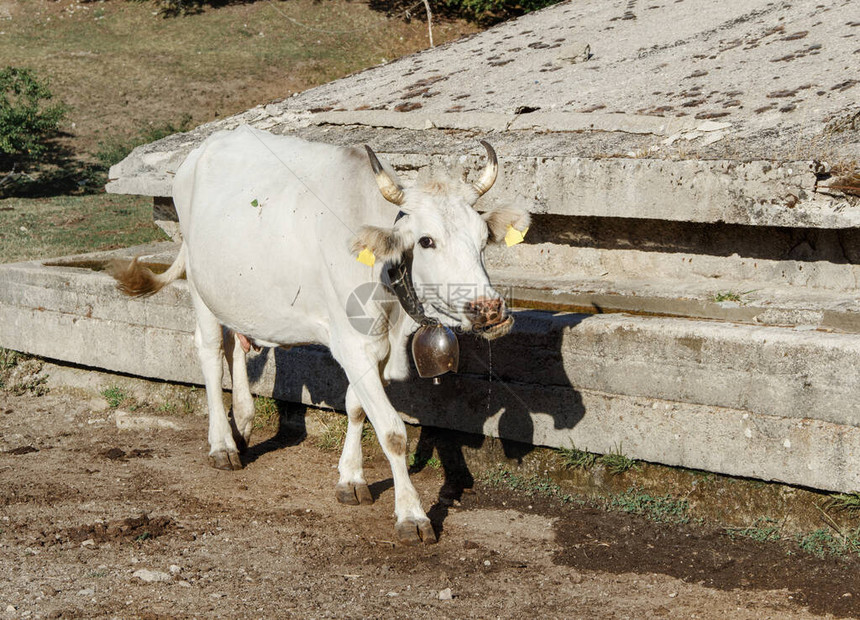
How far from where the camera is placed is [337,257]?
15.4 ft

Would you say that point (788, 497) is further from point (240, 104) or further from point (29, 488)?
point (240, 104)

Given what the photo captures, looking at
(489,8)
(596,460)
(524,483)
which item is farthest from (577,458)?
(489,8)

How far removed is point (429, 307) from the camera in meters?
4.42

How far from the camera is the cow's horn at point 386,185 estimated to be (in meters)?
4.24

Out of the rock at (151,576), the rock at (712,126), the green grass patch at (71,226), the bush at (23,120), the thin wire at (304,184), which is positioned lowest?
the rock at (151,576)

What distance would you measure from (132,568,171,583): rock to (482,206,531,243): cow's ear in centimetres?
200

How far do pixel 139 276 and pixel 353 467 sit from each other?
6.15 feet

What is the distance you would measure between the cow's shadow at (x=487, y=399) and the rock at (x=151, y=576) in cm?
128

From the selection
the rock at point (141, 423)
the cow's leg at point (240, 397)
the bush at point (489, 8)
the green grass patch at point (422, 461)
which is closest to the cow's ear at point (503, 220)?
the green grass patch at point (422, 461)

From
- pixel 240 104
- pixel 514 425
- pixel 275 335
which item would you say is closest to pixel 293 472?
pixel 275 335

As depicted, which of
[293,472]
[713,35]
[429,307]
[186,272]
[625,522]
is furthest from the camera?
[713,35]

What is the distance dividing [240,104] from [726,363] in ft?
76.0

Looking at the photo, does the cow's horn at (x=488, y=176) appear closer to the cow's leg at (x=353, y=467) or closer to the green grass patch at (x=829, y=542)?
the cow's leg at (x=353, y=467)

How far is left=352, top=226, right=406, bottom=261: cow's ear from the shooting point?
420 cm
